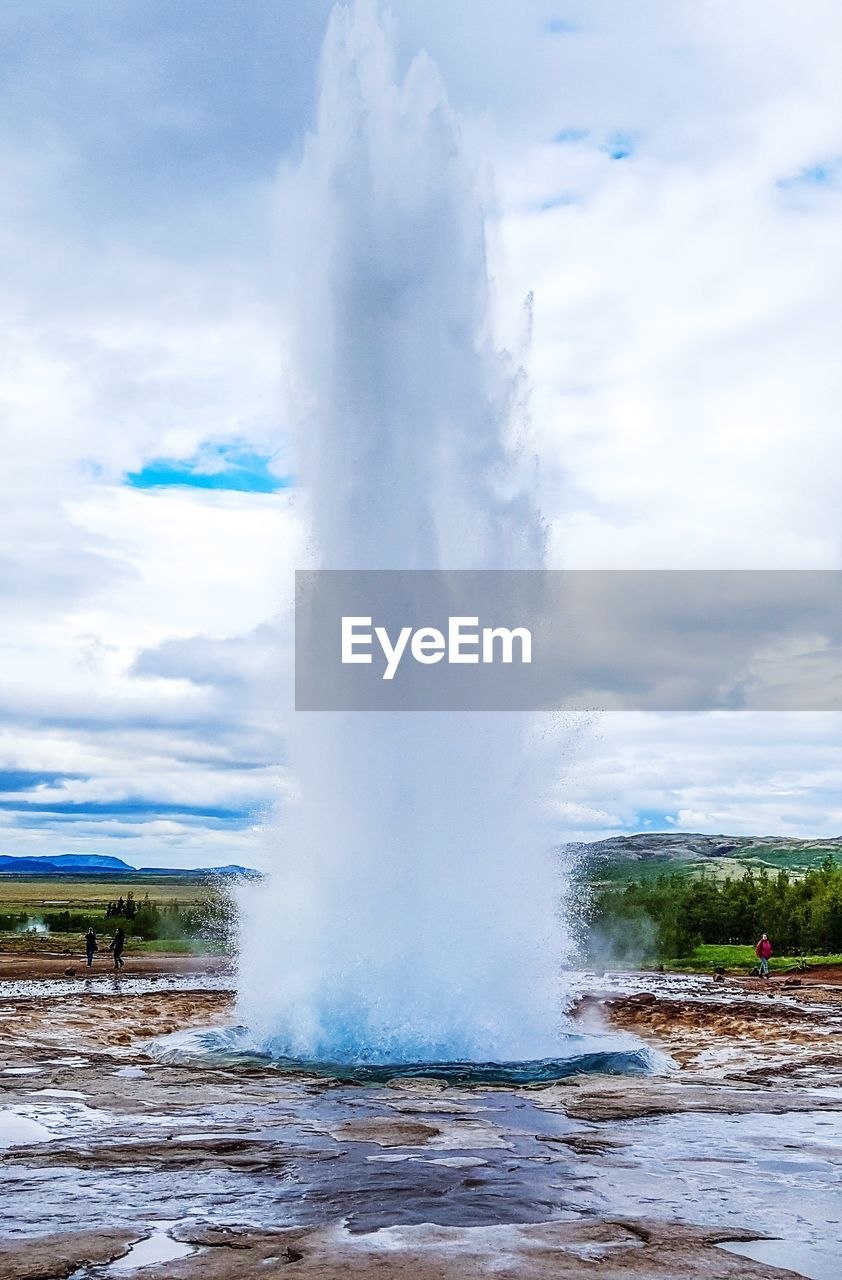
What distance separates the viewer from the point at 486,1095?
13.7 meters

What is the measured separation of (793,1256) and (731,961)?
1846 inches

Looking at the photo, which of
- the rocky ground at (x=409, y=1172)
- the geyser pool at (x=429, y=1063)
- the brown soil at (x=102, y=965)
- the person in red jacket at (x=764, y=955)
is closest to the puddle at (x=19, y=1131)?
the rocky ground at (x=409, y=1172)

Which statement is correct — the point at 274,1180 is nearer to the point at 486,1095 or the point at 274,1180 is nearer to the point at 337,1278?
the point at 337,1278

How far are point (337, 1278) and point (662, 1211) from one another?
2.89 metres

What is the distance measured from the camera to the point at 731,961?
2035 inches

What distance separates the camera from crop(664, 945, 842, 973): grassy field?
4558cm

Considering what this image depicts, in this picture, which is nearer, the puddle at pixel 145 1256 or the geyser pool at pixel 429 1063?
the puddle at pixel 145 1256

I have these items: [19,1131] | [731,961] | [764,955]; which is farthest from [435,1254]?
[731,961]

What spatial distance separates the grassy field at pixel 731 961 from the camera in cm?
4558

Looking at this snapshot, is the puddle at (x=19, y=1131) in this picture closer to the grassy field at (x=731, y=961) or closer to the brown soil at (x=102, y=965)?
the brown soil at (x=102, y=965)

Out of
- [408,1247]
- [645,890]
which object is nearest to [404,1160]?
[408,1247]

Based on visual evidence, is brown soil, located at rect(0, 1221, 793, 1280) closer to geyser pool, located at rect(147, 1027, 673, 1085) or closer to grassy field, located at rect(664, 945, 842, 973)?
geyser pool, located at rect(147, 1027, 673, 1085)

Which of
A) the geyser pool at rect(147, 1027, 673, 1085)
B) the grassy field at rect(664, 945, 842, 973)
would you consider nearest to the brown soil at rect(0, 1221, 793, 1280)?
the geyser pool at rect(147, 1027, 673, 1085)

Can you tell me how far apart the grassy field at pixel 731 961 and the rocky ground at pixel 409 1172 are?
29.8 m
